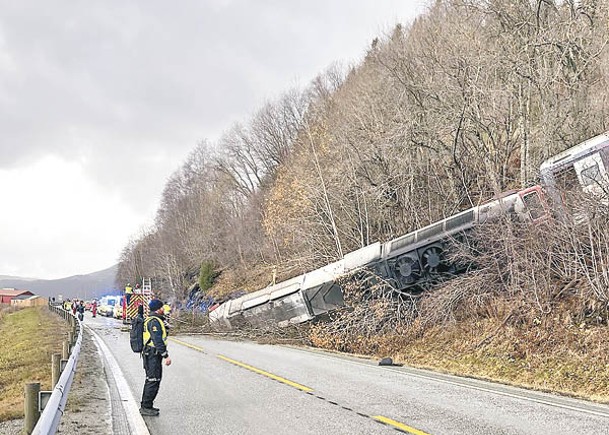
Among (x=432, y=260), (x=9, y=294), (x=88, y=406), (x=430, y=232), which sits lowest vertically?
(x=88, y=406)

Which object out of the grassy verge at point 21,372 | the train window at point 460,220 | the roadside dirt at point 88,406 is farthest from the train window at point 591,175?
the grassy verge at point 21,372

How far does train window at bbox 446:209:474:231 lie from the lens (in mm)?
17734

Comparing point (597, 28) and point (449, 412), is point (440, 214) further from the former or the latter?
point (449, 412)

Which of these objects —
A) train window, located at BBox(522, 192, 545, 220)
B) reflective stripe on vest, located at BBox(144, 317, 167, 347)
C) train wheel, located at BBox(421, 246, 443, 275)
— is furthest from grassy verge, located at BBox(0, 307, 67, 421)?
train window, located at BBox(522, 192, 545, 220)

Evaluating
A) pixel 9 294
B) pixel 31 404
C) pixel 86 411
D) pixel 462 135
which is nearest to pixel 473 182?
pixel 462 135

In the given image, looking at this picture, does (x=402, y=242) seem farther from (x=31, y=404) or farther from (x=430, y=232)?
(x=31, y=404)

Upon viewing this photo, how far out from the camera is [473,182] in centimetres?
2261

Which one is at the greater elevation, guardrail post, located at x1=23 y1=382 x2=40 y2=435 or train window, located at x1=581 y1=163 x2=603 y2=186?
train window, located at x1=581 y1=163 x2=603 y2=186

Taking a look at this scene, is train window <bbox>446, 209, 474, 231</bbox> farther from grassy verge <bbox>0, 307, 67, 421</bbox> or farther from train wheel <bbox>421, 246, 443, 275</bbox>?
grassy verge <bbox>0, 307, 67, 421</bbox>

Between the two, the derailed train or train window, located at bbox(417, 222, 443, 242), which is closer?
the derailed train

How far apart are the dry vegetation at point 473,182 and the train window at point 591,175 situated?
1.22 metres

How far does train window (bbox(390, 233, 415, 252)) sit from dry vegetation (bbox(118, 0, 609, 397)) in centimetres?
167

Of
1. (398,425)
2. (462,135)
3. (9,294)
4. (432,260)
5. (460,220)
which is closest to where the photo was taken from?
(398,425)

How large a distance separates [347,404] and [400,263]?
10.4m
